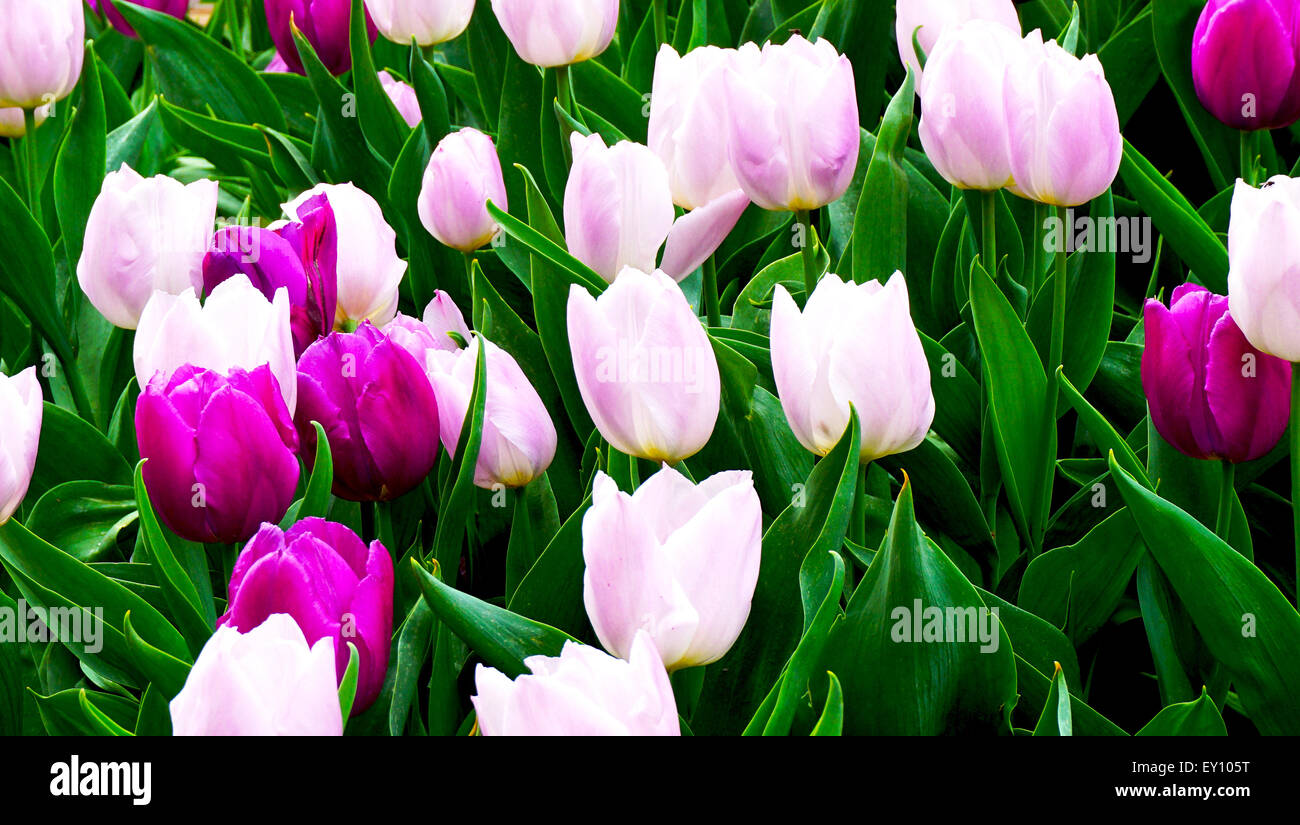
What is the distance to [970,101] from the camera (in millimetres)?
960

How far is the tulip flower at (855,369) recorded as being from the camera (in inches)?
29.8

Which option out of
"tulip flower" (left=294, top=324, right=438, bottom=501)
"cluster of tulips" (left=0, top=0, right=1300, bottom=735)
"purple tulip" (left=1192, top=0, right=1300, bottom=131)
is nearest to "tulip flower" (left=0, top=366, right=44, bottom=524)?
"cluster of tulips" (left=0, top=0, right=1300, bottom=735)

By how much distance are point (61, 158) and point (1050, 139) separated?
3.13 feet

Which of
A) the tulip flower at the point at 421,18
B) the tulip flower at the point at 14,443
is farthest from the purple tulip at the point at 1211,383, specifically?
the tulip flower at the point at 421,18

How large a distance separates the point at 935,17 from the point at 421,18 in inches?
20.0

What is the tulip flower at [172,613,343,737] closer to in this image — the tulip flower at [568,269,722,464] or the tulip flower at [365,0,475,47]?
the tulip flower at [568,269,722,464]

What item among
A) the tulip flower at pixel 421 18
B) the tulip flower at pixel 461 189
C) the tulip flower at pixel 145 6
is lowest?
the tulip flower at pixel 461 189

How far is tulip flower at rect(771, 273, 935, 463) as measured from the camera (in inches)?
29.8

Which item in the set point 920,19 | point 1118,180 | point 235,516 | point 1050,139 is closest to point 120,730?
point 235,516

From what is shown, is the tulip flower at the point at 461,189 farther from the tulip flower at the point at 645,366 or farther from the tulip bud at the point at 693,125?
the tulip flower at the point at 645,366

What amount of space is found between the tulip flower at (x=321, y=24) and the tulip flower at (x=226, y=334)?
2.41 ft
